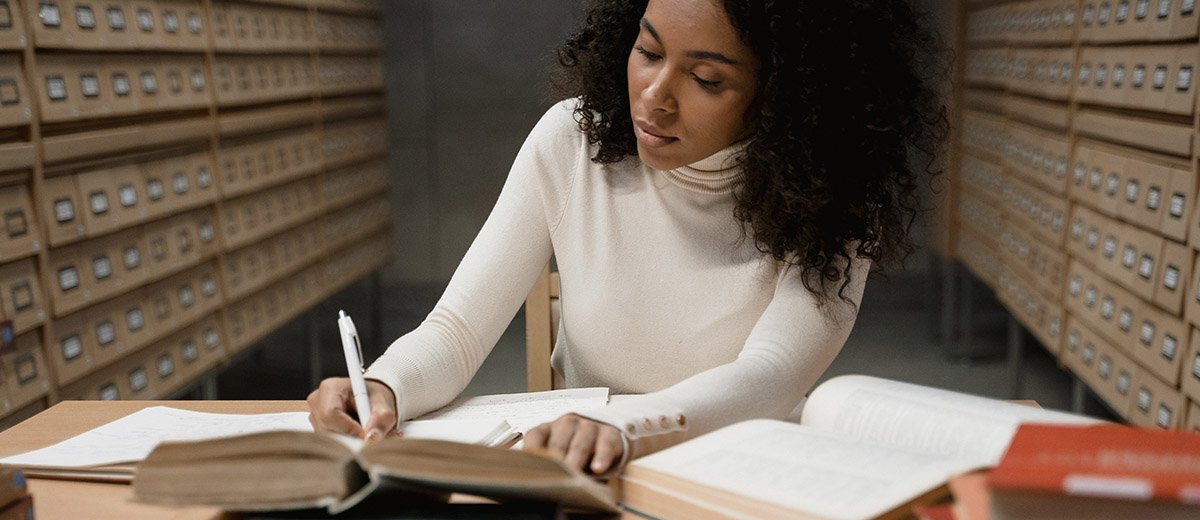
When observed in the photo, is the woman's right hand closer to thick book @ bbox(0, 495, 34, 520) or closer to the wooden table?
the wooden table

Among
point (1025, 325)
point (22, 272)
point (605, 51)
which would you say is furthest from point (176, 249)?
point (1025, 325)

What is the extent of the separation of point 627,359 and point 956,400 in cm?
64

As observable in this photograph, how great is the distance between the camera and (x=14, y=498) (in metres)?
0.89

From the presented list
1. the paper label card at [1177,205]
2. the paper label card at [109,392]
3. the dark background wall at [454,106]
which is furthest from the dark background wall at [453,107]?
the paper label card at [1177,205]

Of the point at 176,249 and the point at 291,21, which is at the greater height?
the point at 291,21

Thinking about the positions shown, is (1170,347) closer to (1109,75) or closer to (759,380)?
(1109,75)

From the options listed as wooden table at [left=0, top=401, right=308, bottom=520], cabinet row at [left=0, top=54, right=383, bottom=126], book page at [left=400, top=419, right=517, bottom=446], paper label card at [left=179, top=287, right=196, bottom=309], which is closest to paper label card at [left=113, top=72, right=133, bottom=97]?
cabinet row at [left=0, top=54, right=383, bottom=126]

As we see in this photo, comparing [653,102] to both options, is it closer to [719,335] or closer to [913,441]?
[719,335]

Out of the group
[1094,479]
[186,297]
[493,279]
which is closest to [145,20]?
[186,297]

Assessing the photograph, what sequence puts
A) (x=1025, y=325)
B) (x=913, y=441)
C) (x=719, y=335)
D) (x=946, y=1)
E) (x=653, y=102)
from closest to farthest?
1. (x=913, y=441)
2. (x=653, y=102)
3. (x=719, y=335)
4. (x=1025, y=325)
5. (x=946, y=1)

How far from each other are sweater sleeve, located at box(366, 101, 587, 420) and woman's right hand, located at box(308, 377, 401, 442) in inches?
1.6

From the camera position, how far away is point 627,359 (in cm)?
157

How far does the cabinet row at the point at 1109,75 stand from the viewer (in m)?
2.75

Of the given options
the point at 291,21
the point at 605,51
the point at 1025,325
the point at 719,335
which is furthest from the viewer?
the point at 291,21
